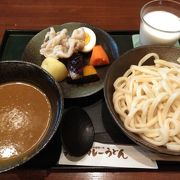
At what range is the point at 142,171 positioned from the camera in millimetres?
1223

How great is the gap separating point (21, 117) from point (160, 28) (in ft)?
3.35

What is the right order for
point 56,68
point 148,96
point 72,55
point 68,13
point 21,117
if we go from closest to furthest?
point 21,117
point 148,96
point 56,68
point 72,55
point 68,13

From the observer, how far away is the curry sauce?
3.78 feet

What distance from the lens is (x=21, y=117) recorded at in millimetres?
1224

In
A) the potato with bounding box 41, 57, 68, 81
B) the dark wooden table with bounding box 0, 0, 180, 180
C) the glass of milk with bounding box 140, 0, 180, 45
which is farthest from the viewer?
the dark wooden table with bounding box 0, 0, 180, 180

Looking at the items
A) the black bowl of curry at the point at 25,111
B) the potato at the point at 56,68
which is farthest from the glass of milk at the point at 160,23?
the black bowl of curry at the point at 25,111

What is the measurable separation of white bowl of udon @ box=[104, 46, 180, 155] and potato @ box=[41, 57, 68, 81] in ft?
0.94

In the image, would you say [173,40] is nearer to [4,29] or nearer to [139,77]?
[139,77]

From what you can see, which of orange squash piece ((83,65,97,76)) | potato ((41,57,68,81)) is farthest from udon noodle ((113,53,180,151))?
potato ((41,57,68,81))

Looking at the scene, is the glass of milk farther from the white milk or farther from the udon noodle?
the udon noodle

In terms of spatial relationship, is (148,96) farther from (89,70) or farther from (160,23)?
(160,23)

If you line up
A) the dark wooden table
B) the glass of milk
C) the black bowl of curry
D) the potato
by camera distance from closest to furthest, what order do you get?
the black bowl of curry
the potato
the glass of milk
the dark wooden table

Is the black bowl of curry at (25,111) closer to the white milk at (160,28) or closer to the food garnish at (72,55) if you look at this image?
the food garnish at (72,55)

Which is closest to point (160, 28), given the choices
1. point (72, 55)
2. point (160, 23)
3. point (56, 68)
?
point (160, 23)
